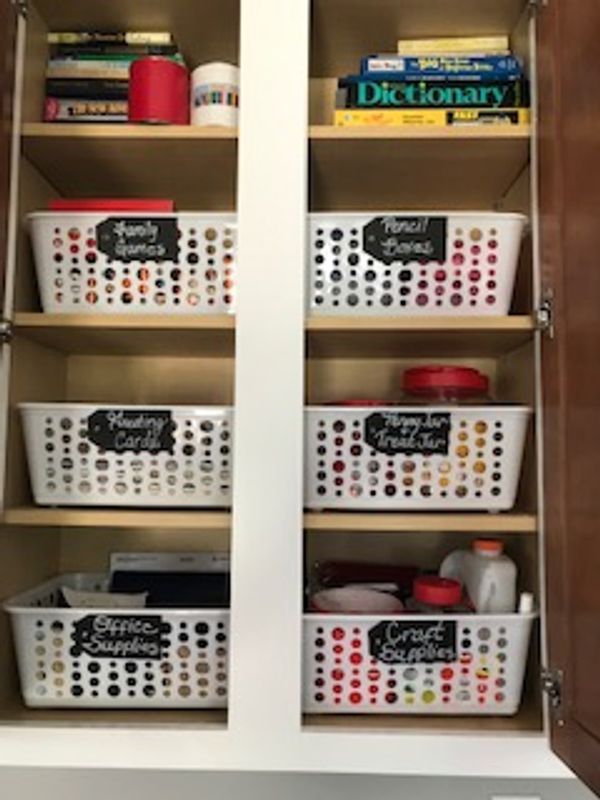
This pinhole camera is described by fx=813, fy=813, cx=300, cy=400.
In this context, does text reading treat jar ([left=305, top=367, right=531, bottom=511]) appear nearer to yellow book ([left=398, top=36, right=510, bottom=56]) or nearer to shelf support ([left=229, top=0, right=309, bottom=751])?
shelf support ([left=229, top=0, right=309, bottom=751])

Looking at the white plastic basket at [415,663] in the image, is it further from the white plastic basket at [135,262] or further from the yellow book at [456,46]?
the yellow book at [456,46]

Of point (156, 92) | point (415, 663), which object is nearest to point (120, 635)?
point (415, 663)

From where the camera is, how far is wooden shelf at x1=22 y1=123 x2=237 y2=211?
1.05m

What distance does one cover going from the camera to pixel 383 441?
1.02 metres

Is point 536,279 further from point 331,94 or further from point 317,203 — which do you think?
point 331,94

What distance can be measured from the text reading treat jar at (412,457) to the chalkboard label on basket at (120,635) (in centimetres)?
25

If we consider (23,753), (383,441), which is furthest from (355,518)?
(23,753)

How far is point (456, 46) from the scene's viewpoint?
116 centimetres

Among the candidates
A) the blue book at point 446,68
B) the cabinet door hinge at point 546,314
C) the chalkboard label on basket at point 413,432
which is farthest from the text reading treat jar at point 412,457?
the blue book at point 446,68

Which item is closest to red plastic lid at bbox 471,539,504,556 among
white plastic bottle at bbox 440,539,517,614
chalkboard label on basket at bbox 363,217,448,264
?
white plastic bottle at bbox 440,539,517,614

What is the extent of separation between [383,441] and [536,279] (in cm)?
27

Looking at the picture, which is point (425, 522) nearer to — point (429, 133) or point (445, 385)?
point (445, 385)

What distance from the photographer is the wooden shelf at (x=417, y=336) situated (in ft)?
3.32

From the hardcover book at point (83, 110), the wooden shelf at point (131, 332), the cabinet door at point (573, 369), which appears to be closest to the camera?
the cabinet door at point (573, 369)
